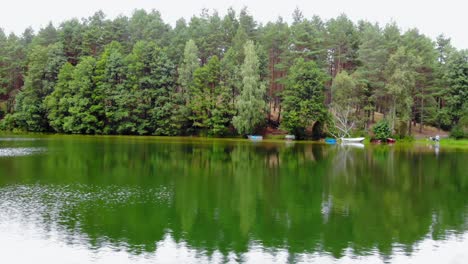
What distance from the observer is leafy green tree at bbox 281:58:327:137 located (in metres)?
67.2

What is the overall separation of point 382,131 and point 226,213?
50676 millimetres

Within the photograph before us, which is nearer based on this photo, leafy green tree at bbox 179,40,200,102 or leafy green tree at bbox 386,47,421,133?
leafy green tree at bbox 386,47,421,133

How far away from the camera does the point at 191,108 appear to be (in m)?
73.9

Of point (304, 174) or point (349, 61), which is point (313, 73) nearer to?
point (349, 61)

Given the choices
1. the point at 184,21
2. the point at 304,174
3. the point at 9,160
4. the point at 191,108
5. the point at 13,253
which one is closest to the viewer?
the point at 13,253

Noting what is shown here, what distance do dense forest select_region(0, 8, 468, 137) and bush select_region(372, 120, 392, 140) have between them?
2.46 meters

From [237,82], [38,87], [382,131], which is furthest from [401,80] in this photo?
[38,87]

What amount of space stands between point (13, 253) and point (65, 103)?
68.6 meters

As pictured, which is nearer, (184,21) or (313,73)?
(313,73)

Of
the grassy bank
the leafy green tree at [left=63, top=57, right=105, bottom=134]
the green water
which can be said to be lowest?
the green water

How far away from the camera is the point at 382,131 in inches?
2505

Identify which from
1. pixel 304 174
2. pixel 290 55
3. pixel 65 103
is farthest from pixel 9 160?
pixel 290 55

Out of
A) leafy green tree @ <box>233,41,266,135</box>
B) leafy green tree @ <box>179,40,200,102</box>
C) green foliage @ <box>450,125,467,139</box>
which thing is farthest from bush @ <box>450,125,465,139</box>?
leafy green tree @ <box>179,40,200,102</box>

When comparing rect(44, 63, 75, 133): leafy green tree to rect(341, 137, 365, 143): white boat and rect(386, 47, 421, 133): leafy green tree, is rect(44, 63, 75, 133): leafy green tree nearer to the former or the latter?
rect(341, 137, 365, 143): white boat
